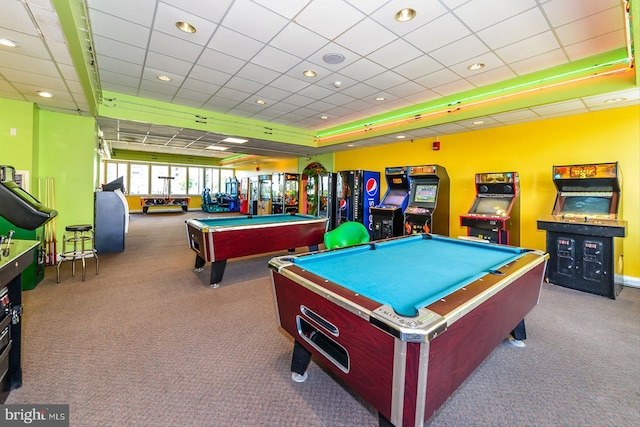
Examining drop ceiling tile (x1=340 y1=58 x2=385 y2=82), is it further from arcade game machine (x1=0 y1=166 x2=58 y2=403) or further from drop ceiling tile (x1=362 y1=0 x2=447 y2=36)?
arcade game machine (x1=0 y1=166 x2=58 y2=403)

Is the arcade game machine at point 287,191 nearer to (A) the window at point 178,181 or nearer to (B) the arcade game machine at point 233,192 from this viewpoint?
(B) the arcade game machine at point 233,192

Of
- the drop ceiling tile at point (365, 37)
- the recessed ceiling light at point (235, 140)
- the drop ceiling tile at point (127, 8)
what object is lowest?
the recessed ceiling light at point (235, 140)

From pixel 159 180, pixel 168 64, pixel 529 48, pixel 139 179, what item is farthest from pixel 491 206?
pixel 139 179

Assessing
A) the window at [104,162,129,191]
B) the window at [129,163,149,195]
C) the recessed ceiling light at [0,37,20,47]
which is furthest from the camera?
the window at [129,163,149,195]

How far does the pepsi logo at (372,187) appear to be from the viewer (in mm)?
7285

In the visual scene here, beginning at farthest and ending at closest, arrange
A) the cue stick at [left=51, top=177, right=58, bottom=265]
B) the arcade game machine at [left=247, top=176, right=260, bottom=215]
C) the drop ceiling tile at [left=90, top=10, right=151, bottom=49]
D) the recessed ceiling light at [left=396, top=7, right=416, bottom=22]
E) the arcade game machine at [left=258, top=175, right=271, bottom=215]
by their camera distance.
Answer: the arcade game machine at [left=247, top=176, right=260, bottom=215] → the arcade game machine at [left=258, top=175, right=271, bottom=215] → the cue stick at [left=51, top=177, right=58, bottom=265] → the drop ceiling tile at [left=90, top=10, right=151, bottom=49] → the recessed ceiling light at [left=396, top=7, right=416, bottom=22]

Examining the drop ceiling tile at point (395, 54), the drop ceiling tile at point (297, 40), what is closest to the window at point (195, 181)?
the drop ceiling tile at point (297, 40)

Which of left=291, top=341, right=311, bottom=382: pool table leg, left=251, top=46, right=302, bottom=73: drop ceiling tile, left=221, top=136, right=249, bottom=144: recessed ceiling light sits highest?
left=251, top=46, right=302, bottom=73: drop ceiling tile

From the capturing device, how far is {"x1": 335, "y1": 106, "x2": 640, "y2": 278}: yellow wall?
3789 millimetres

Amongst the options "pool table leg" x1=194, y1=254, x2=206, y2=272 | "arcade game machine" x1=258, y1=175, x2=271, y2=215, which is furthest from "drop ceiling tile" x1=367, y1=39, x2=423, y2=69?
"arcade game machine" x1=258, y1=175, x2=271, y2=215

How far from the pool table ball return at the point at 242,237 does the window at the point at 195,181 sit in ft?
38.2

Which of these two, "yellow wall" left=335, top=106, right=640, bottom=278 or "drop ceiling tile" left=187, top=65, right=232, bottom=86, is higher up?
"drop ceiling tile" left=187, top=65, right=232, bottom=86

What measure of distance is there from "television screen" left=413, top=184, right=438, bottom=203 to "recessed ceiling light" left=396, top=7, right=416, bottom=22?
3238mm

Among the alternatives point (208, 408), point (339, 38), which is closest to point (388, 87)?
point (339, 38)
